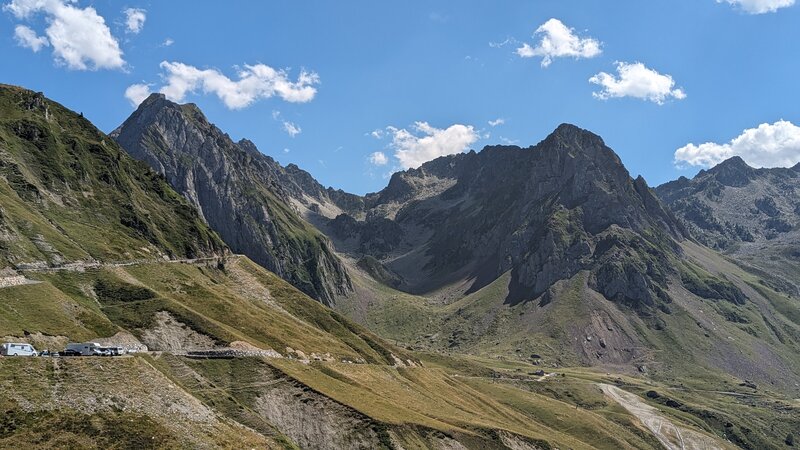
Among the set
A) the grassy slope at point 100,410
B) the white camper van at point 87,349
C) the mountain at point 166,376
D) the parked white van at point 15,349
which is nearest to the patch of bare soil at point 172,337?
the mountain at point 166,376

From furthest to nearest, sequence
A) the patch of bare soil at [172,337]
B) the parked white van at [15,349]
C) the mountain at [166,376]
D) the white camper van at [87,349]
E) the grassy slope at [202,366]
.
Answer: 1. the patch of bare soil at [172,337]
2. the white camper van at [87,349]
3. the parked white van at [15,349]
4. the grassy slope at [202,366]
5. the mountain at [166,376]

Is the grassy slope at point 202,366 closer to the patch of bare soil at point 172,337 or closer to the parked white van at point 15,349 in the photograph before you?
the patch of bare soil at point 172,337

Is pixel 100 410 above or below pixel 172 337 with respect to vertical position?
below

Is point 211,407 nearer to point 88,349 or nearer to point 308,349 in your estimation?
point 88,349

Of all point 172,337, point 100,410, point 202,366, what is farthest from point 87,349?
point 172,337

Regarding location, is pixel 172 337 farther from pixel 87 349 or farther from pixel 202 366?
pixel 87 349

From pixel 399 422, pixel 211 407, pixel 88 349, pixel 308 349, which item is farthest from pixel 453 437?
pixel 88 349

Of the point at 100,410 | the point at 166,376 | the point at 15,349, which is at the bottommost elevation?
the point at 100,410

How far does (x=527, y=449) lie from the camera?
579 feet

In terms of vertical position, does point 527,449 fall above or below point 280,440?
below

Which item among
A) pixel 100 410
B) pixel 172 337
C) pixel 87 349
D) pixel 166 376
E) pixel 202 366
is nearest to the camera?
pixel 100 410

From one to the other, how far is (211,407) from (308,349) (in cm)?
6872

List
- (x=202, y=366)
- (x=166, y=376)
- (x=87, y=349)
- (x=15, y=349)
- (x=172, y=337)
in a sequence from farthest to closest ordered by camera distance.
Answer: (x=172, y=337) < (x=202, y=366) < (x=166, y=376) < (x=87, y=349) < (x=15, y=349)

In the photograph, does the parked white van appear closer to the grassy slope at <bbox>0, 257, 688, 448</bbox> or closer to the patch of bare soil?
the grassy slope at <bbox>0, 257, 688, 448</bbox>
